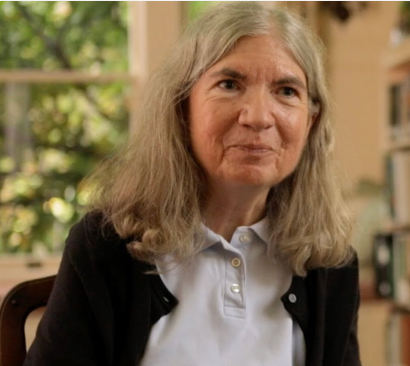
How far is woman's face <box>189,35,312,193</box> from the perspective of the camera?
1.20m

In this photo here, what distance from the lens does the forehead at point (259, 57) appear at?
121cm

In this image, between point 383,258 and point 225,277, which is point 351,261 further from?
point 383,258

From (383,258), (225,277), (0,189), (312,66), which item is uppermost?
(312,66)

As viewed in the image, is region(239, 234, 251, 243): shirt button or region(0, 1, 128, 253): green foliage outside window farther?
region(0, 1, 128, 253): green foliage outside window

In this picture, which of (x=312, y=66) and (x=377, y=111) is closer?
(x=312, y=66)

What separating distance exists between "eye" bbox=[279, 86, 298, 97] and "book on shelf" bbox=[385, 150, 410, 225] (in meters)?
2.19

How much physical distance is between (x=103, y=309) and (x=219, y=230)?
0.28 m

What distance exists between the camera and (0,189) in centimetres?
304

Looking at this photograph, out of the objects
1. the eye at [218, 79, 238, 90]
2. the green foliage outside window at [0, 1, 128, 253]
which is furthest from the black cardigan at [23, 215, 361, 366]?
the green foliage outside window at [0, 1, 128, 253]

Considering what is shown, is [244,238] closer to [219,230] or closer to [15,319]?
[219,230]

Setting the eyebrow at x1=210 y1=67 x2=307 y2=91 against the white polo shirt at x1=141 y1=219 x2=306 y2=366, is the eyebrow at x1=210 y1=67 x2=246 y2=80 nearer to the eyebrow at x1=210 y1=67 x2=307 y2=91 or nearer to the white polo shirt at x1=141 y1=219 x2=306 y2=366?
the eyebrow at x1=210 y1=67 x2=307 y2=91

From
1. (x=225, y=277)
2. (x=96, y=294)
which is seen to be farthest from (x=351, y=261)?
(x=96, y=294)

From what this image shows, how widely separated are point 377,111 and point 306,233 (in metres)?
2.15

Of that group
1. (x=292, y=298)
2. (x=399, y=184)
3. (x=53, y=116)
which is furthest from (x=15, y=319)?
(x=399, y=184)
